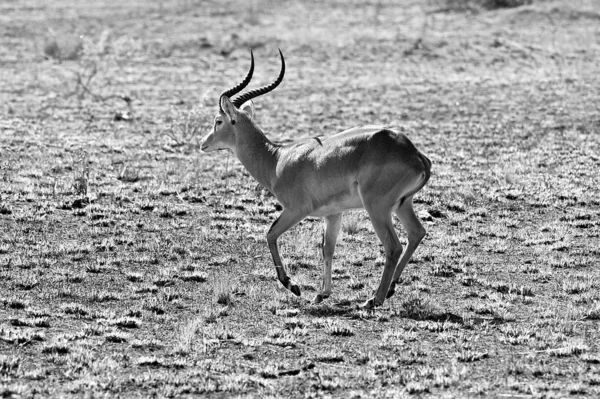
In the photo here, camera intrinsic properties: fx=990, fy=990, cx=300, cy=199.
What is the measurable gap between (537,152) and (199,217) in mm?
7789

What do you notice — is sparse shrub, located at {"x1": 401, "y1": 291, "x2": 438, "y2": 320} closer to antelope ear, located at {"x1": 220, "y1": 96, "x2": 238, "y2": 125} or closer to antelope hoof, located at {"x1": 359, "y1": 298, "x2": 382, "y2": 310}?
antelope hoof, located at {"x1": 359, "y1": 298, "x2": 382, "y2": 310}

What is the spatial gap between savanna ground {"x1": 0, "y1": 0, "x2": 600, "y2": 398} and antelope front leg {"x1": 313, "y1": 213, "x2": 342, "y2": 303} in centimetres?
19

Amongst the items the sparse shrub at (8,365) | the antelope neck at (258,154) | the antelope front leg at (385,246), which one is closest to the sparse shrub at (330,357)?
the antelope front leg at (385,246)

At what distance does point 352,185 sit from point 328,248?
38.9 inches

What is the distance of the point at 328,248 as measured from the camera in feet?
35.9

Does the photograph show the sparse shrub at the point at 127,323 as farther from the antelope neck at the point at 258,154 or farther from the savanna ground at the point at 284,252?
the antelope neck at the point at 258,154

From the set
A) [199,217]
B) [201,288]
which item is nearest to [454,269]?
[201,288]

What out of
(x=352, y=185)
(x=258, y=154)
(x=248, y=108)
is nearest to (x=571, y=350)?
(x=352, y=185)

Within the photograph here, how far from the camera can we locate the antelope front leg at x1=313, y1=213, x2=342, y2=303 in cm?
1070

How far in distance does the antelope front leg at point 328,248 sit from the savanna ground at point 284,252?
0.19 meters

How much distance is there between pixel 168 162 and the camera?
18406 millimetres

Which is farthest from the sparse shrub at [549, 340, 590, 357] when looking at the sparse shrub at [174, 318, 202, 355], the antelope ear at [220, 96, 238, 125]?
the antelope ear at [220, 96, 238, 125]

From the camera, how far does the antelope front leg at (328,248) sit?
421 inches

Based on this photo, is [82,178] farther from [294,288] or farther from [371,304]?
[371,304]
